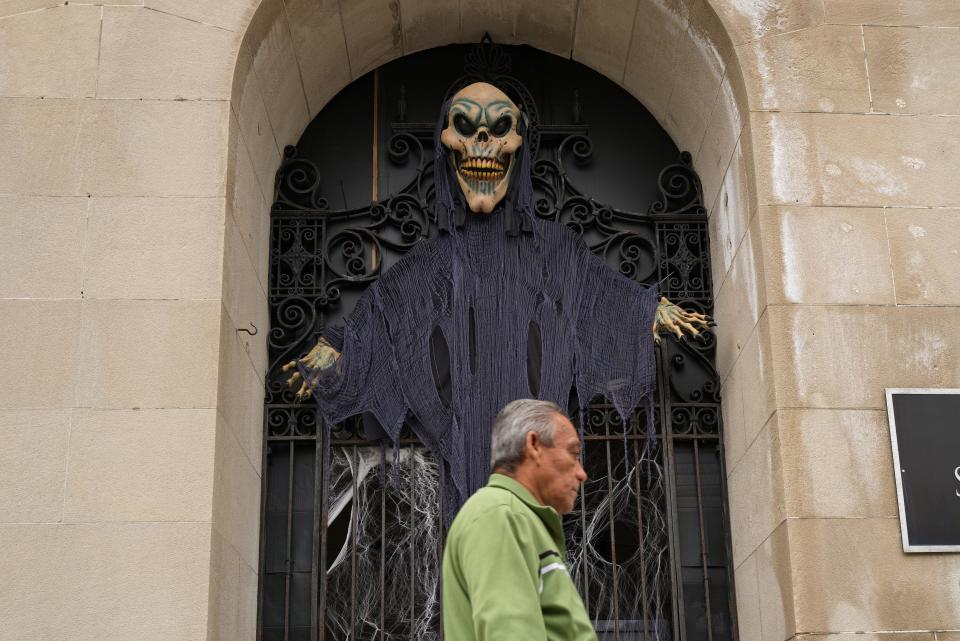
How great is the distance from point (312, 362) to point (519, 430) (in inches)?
168

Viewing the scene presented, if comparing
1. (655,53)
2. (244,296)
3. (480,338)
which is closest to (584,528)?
(480,338)

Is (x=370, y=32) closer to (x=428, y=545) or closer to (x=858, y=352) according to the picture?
(x=428, y=545)

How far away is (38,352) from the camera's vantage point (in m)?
8.00

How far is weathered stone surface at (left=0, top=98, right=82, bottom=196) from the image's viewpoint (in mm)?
8398

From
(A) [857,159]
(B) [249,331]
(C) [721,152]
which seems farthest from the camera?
(C) [721,152]

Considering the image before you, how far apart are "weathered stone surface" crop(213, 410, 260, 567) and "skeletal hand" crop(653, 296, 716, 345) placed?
9.23 feet

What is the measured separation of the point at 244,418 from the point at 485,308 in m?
1.78

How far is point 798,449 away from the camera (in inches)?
313

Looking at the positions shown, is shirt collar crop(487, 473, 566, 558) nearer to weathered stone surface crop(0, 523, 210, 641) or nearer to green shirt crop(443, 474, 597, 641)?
green shirt crop(443, 474, 597, 641)

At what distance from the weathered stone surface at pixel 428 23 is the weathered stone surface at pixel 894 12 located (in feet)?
8.78

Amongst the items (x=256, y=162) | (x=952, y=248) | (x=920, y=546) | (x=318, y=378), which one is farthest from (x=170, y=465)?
(x=952, y=248)

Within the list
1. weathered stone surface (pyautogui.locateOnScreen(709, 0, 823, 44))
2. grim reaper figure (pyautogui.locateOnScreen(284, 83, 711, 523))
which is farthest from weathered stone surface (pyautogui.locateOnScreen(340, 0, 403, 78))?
weathered stone surface (pyautogui.locateOnScreen(709, 0, 823, 44))

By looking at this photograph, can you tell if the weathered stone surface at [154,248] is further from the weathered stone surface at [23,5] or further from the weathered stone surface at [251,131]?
the weathered stone surface at [23,5]

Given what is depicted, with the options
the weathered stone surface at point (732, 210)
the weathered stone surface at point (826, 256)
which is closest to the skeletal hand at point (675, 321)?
the weathered stone surface at point (732, 210)
